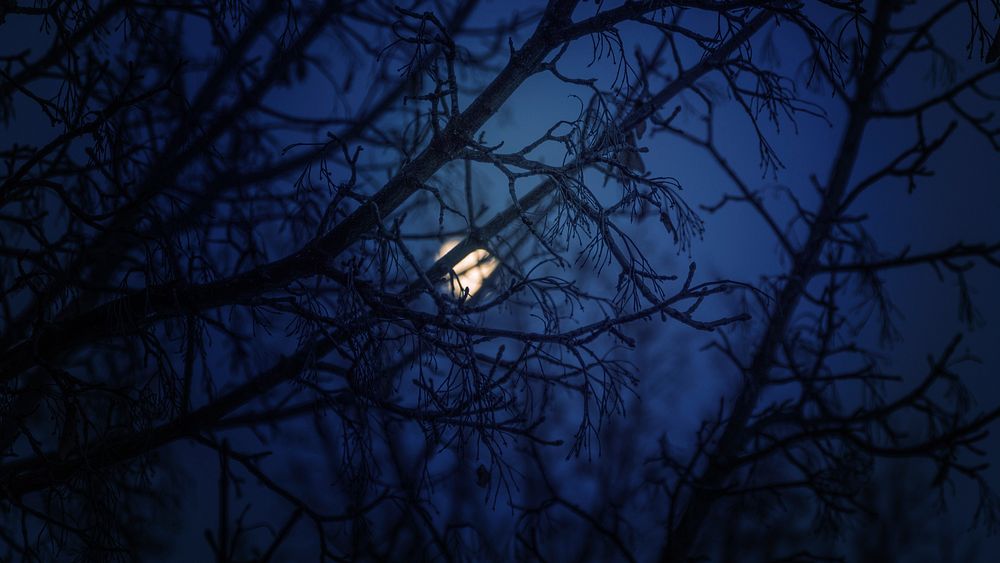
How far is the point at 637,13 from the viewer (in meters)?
2.19

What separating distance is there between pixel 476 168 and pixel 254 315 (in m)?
2.66

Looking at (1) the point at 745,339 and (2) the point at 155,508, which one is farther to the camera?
(2) the point at 155,508

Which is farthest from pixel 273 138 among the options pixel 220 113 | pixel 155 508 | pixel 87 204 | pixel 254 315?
pixel 155 508

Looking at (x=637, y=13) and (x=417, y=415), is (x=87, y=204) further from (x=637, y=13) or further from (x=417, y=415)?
(x=637, y=13)

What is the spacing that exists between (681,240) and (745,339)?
1722mm

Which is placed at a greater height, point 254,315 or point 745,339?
point 745,339

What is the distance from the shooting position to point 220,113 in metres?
3.95

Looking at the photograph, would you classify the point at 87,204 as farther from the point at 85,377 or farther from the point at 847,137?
the point at 847,137

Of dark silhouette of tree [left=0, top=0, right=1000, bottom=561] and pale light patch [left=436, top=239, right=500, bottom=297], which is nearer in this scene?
dark silhouette of tree [left=0, top=0, right=1000, bottom=561]

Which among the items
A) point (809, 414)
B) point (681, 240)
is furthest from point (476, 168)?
point (809, 414)

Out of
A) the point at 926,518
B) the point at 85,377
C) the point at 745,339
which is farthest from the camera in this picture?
the point at 926,518

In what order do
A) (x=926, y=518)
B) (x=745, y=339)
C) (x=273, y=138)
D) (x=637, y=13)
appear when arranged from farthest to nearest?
(x=926, y=518) → (x=273, y=138) → (x=745, y=339) → (x=637, y=13)

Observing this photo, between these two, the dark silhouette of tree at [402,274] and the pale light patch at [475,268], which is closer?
the dark silhouette of tree at [402,274]

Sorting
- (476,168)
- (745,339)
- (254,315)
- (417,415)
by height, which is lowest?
(417,415)
